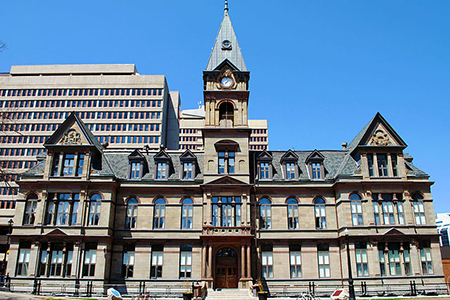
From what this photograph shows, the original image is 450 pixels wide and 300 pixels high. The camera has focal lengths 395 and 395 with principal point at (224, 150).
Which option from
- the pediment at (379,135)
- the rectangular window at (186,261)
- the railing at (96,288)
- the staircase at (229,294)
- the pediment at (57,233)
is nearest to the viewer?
the staircase at (229,294)

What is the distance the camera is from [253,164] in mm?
42531

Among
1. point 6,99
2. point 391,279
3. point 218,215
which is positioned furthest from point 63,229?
point 6,99

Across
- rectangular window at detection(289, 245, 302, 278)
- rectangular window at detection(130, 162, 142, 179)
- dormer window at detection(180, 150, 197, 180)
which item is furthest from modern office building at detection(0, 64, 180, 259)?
rectangular window at detection(289, 245, 302, 278)

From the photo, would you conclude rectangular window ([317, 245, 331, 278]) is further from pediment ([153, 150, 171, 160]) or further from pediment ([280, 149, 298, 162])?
pediment ([153, 150, 171, 160])

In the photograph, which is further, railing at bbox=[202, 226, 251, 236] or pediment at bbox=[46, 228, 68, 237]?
railing at bbox=[202, 226, 251, 236]

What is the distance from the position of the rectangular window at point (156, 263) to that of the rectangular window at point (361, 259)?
18771 mm

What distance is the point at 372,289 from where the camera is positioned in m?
36.1

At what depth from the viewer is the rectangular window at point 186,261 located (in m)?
38.3

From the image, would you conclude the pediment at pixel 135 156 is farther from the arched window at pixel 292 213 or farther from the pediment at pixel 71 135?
the arched window at pixel 292 213

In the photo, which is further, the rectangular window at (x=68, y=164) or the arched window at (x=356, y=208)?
the rectangular window at (x=68, y=164)

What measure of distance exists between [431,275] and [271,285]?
15.0 metres

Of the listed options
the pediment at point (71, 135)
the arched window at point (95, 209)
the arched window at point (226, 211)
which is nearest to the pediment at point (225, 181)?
the arched window at point (226, 211)

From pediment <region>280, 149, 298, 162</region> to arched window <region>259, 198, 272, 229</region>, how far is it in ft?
16.5

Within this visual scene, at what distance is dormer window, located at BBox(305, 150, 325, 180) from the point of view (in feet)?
138
